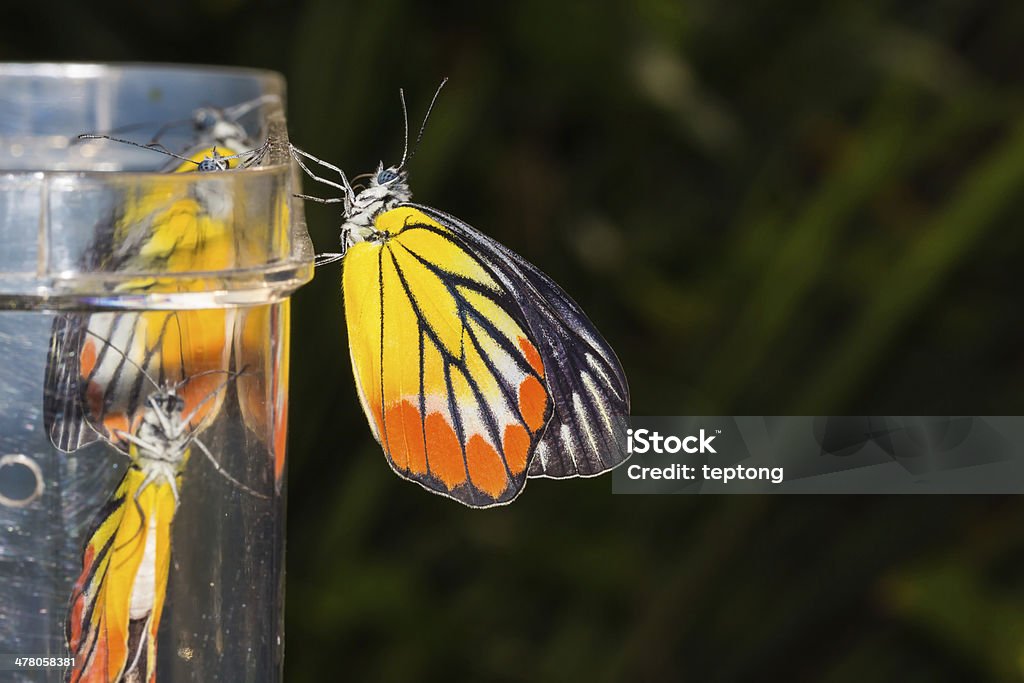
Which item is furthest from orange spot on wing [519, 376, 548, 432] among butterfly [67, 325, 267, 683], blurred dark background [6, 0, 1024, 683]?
blurred dark background [6, 0, 1024, 683]

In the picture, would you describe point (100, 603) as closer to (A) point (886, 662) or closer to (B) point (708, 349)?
(B) point (708, 349)

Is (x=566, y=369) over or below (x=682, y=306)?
below

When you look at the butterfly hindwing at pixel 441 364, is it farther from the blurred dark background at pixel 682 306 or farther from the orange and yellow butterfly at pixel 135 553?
the blurred dark background at pixel 682 306

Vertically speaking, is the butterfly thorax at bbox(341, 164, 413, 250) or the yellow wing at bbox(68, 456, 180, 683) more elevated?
the butterfly thorax at bbox(341, 164, 413, 250)

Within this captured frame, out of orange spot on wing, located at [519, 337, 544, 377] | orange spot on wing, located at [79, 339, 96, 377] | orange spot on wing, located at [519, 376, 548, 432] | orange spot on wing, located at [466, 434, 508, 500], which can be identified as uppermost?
orange spot on wing, located at [519, 337, 544, 377]

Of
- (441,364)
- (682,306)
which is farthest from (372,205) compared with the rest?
(682,306)

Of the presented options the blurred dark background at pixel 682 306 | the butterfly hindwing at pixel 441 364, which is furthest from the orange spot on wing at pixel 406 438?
the blurred dark background at pixel 682 306

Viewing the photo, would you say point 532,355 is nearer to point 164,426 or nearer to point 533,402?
point 533,402

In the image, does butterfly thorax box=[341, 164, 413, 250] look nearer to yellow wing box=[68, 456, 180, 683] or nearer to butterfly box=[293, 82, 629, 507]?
butterfly box=[293, 82, 629, 507]

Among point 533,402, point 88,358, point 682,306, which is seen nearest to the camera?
point 88,358
